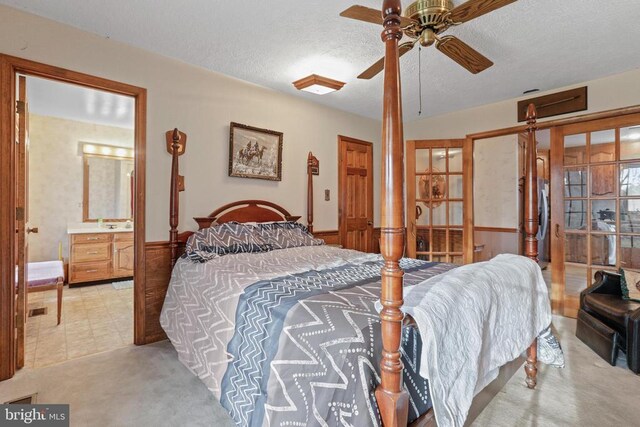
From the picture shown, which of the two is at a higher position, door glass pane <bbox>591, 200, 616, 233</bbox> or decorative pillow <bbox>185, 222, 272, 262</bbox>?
door glass pane <bbox>591, 200, 616, 233</bbox>

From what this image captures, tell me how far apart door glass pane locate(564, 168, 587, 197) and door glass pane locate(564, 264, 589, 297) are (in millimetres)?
825

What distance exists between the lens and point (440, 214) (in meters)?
4.31

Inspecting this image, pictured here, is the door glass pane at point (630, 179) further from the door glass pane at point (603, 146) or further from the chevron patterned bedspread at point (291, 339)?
the chevron patterned bedspread at point (291, 339)

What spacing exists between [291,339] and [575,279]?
149 inches

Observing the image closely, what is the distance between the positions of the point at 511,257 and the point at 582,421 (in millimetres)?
978

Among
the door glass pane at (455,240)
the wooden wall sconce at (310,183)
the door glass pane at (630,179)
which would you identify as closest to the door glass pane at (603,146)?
the door glass pane at (630,179)

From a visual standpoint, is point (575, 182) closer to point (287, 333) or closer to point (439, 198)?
point (439, 198)

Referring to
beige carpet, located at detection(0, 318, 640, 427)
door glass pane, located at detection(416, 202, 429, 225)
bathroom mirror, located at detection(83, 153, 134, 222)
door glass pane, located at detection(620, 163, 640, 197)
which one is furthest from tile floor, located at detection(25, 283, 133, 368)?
door glass pane, located at detection(620, 163, 640, 197)

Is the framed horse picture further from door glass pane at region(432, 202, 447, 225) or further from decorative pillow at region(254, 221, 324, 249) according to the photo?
door glass pane at region(432, 202, 447, 225)

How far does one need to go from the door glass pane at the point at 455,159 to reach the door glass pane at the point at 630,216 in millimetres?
1700

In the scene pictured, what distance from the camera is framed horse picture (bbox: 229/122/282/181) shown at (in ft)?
10.8

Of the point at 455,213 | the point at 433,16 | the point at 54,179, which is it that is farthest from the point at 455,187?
the point at 54,179

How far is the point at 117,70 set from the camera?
8.59 ft

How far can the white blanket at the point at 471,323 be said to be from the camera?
1.17m
